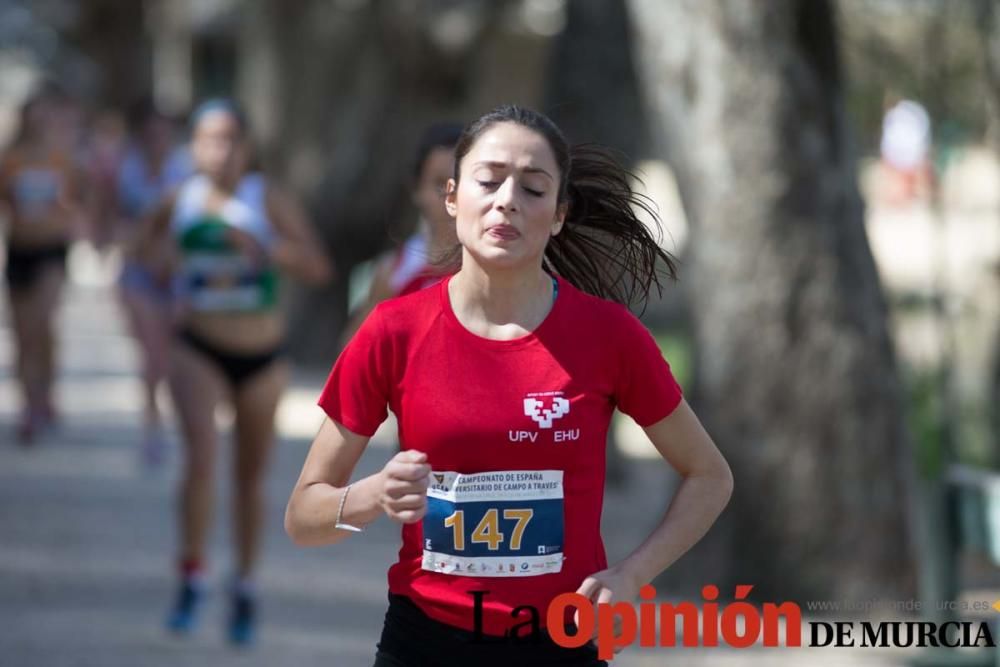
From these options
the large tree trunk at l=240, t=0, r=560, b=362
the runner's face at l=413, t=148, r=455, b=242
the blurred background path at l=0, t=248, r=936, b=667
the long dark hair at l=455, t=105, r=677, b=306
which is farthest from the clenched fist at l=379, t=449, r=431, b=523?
the large tree trunk at l=240, t=0, r=560, b=362

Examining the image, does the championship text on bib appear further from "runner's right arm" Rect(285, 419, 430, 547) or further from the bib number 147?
"runner's right arm" Rect(285, 419, 430, 547)

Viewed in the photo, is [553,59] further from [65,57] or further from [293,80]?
[65,57]

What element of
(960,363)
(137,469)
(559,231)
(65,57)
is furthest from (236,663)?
(65,57)

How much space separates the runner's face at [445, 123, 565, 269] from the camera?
3969mm

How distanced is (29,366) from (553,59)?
4441mm

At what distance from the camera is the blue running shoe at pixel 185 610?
8.45 m

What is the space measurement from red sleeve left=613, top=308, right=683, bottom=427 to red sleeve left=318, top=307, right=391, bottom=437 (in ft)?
1.58

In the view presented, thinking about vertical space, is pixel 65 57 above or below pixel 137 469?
above

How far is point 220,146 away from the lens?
855 cm

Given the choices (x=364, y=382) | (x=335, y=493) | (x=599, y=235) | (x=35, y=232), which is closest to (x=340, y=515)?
(x=335, y=493)

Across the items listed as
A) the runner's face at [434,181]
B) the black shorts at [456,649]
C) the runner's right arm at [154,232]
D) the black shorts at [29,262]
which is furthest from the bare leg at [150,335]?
the black shorts at [456,649]

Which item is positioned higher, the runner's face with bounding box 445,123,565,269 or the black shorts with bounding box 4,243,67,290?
the black shorts with bounding box 4,243,67,290

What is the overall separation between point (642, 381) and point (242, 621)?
471 centimetres

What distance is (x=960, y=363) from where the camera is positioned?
47.6 ft
